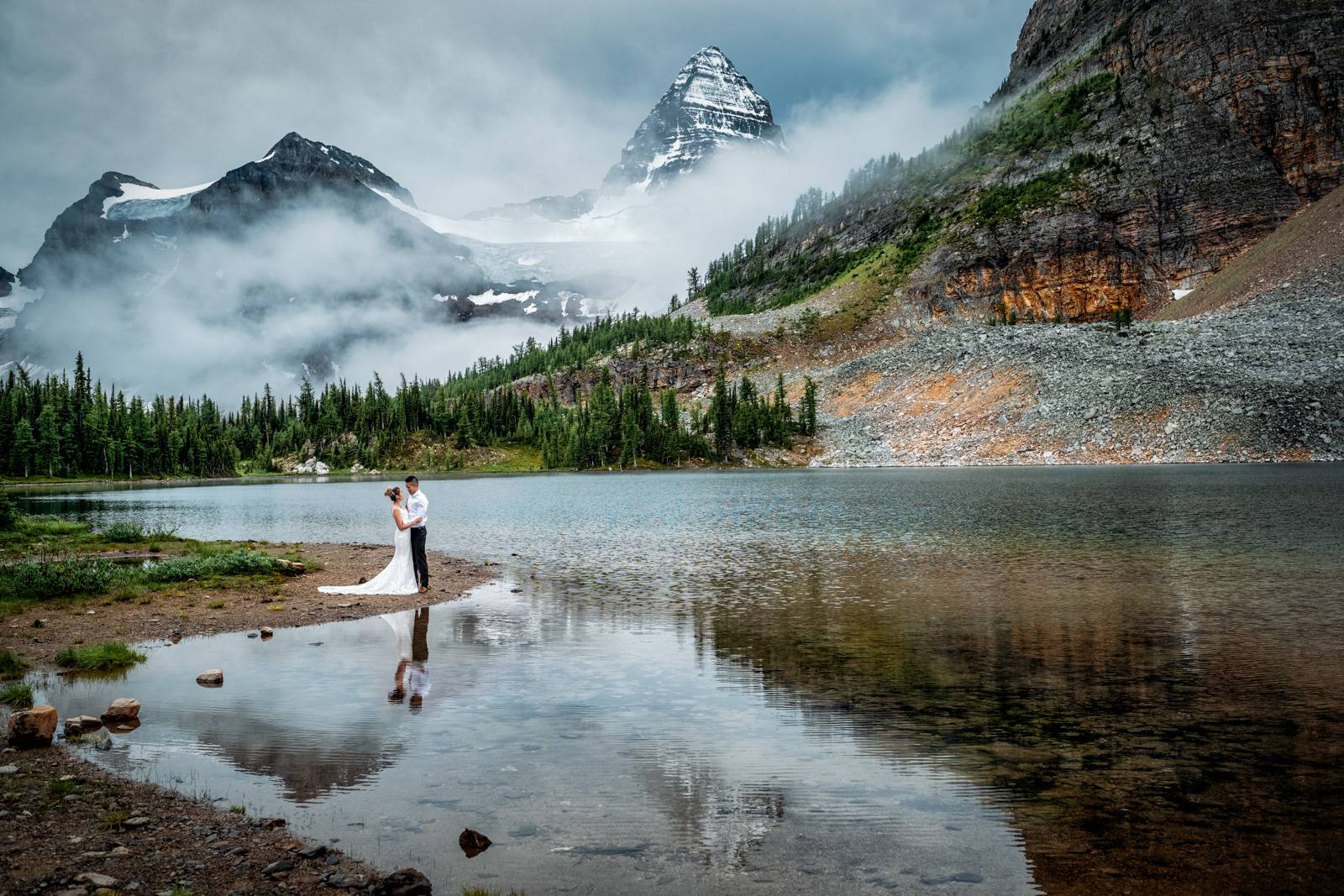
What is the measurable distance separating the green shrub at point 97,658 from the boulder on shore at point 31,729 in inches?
213

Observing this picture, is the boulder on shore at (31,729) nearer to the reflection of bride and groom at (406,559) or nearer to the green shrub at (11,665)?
the green shrub at (11,665)

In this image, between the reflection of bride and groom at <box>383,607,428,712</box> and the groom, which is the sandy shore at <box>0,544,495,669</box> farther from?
the reflection of bride and groom at <box>383,607,428,712</box>

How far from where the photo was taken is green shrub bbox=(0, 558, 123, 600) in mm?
24266

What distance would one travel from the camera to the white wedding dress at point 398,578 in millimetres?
27203

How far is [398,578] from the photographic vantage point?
2741 cm

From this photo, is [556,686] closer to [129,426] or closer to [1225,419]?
[1225,419]

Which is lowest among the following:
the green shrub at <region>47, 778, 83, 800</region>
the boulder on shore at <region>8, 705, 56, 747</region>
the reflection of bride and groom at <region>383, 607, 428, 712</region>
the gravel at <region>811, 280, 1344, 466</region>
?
the reflection of bride and groom at <region>383, 607, 428, 712</region>

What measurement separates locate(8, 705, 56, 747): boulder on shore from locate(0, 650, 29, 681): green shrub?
4.96m

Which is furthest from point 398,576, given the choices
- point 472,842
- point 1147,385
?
point 1147,385

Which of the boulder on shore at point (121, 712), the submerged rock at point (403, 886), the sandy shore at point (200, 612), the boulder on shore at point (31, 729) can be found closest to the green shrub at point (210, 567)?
the sandy shore at point (200, 612)

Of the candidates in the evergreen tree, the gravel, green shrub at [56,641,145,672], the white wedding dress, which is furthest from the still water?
the evergreen tree

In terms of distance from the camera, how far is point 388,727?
12.9m

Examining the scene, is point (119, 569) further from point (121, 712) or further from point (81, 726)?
point (81, 726)

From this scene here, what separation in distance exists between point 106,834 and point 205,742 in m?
3.68
